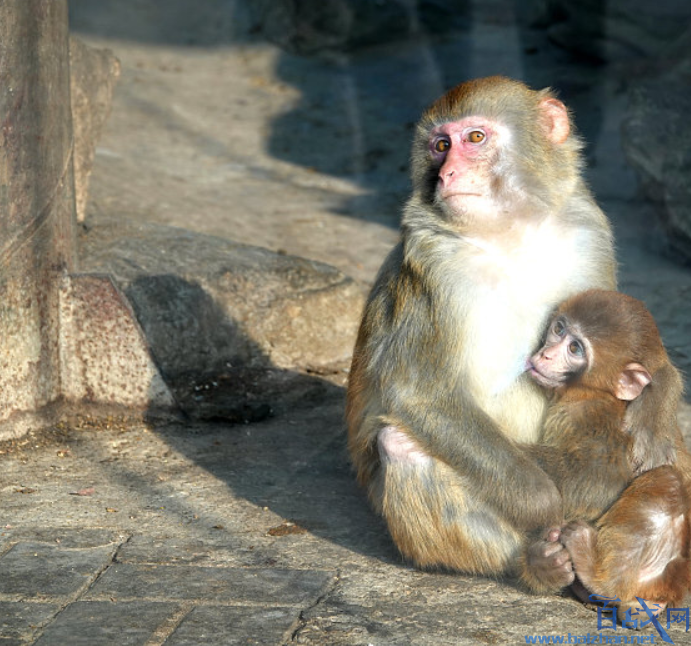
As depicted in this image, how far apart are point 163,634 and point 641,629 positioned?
4.47ft

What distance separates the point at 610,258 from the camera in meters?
3.92

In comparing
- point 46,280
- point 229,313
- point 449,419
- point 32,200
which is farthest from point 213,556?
point 229,313

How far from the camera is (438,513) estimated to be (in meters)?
3.66

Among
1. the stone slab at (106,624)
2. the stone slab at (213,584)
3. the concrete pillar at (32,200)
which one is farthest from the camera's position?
the concrete pillar at (32,200)

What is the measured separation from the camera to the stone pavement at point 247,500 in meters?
3.43

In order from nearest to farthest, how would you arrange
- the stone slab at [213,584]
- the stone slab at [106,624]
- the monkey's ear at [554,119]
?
the stone slab at [106,624], the stone slab at [213,584], the monkey's ear at [554,119]

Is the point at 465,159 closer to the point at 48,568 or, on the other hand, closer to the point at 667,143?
the point at 48,568

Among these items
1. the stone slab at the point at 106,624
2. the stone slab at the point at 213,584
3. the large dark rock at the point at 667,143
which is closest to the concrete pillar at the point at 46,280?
the stone slab at the point at 213,584

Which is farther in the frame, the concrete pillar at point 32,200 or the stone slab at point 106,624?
the concrete pillar at point 32,200

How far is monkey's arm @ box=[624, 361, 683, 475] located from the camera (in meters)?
3.62

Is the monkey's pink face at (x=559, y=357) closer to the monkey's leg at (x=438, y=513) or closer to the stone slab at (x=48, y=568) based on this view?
the monkey's leg at (x=438, y=513)

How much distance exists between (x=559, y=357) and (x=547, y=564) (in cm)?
62

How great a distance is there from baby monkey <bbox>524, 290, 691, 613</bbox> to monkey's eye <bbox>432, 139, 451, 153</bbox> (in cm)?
61

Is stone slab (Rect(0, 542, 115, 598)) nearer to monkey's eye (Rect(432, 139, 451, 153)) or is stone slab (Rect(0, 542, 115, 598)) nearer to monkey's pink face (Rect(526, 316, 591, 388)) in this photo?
monkey's pink face (Rect(526, 316, 591, 388))
